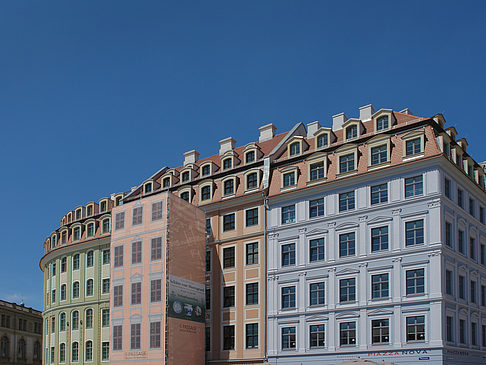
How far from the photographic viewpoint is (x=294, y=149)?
58.0 m

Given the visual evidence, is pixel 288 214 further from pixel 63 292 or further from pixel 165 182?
pixel 63 292

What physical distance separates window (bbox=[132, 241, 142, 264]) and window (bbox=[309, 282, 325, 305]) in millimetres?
15235

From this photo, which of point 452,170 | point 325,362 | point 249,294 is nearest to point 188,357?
point 249,294

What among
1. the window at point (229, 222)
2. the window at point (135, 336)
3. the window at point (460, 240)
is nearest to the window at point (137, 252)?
the window at point (135, 336)

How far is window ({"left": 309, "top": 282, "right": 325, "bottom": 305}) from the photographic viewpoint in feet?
170

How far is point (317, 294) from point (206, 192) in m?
16.1

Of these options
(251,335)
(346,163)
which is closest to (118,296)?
(251,335)

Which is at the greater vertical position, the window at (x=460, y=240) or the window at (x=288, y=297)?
the window at (x=460, y=240)

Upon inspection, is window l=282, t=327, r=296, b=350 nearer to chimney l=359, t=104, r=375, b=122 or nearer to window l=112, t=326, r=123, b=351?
window l=112, t=326, r=123, b=351

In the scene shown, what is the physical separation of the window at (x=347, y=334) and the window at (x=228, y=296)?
11.4 metres

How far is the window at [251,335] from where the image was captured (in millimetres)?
55156

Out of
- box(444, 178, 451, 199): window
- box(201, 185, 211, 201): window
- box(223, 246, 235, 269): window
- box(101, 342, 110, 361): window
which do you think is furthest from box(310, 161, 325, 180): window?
box(101, 342, 110, 361): window

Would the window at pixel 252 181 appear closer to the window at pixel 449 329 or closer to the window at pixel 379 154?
the window at pixel 379 154

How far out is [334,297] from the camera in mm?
50688
